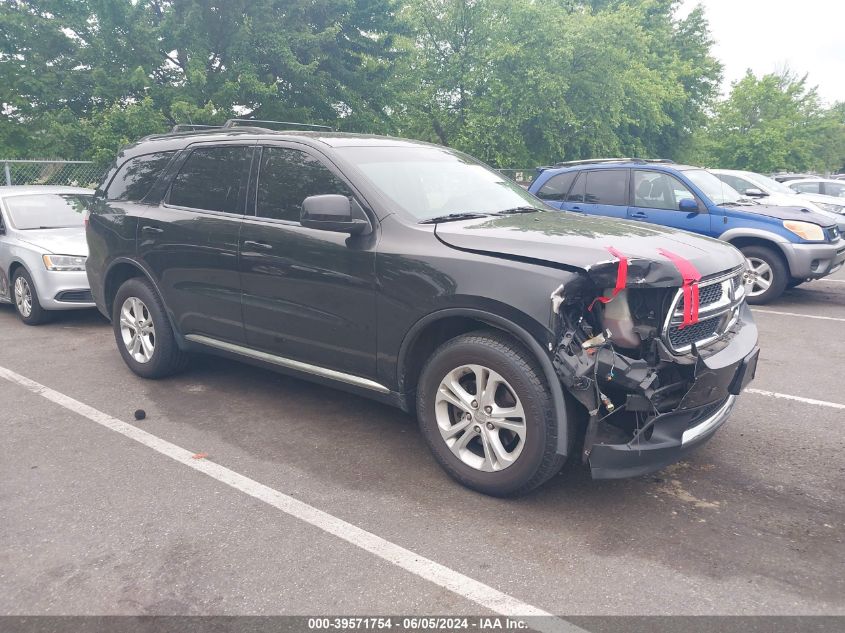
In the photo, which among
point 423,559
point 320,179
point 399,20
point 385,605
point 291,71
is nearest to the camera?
point 385,605

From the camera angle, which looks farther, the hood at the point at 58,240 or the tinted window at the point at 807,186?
the tinted window at the point at 807,186

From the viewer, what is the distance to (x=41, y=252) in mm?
7348

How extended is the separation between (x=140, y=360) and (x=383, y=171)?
107 inches

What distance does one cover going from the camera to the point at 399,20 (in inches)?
792

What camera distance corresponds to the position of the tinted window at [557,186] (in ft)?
30.7

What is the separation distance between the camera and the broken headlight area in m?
3.07

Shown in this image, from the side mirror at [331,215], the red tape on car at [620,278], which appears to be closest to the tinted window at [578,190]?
the side mirror at [331,215]

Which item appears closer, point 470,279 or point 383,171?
point 470,279

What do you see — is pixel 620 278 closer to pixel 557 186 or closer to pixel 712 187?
pixel 557 186

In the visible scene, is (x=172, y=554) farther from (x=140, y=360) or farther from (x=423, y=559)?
(x=140, y=360)

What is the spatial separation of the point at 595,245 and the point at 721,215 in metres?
6.26

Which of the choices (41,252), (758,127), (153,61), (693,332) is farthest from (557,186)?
(758,127)

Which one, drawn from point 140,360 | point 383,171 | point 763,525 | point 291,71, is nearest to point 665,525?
point 763,525

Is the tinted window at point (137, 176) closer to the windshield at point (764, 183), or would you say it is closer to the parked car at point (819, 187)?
the windshield at point (764, 183)
